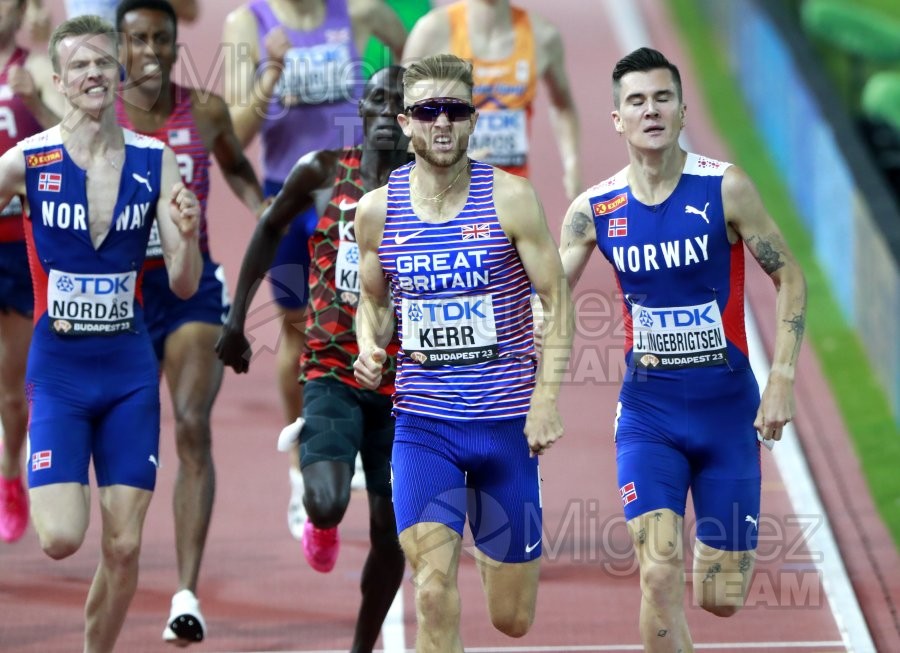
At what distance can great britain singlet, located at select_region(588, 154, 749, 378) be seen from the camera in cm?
806

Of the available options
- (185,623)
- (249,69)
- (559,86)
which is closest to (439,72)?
(185,623)

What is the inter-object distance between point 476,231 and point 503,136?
412 centimetres

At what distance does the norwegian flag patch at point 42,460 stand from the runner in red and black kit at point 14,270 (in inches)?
94.9

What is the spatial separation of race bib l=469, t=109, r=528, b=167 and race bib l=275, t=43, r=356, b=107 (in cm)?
85

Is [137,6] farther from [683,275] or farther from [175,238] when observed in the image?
[683,275]

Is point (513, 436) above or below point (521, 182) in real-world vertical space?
below

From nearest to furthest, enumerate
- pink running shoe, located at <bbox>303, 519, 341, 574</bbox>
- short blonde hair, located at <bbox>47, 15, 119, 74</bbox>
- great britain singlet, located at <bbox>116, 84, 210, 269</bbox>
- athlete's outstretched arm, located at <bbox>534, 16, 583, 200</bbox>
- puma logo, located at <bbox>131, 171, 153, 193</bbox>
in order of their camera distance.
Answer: short blonde hair, located at <bbox>47, 15, 119, 74</bbox> < puma logo, located at <bbox>131, 171, 153, 193</bbox> < pink running shoe, located at <bbox>303, 519, 341, 574</bbox> < great britain singlet, located at <bbox>116, 84, 210, 269</bbox> < athlete's outstretched arm, located at <bbox>534, 16, 583, 200</bbox>

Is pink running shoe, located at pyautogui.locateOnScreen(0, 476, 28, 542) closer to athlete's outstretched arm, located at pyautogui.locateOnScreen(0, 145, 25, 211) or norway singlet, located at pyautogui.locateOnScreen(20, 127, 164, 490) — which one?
norway singlet, located at pyautogui.locateOnScreen(20, 127, 164, 490)

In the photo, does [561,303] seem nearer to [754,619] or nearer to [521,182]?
[521,182]

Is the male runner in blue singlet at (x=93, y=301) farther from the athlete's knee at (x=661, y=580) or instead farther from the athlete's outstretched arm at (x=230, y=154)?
the athlete's knee at (x=661, y=580)

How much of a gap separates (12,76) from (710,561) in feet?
15.4

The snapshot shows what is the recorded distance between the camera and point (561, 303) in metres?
7.79

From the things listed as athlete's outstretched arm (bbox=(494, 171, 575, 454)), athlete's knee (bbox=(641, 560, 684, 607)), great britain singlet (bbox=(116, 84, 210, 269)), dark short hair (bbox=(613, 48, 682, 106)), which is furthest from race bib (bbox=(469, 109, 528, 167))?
athlete's knee (bbox=(641, 560, 684, 607))

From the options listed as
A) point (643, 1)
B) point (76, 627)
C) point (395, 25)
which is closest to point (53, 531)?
point (76, 627)
